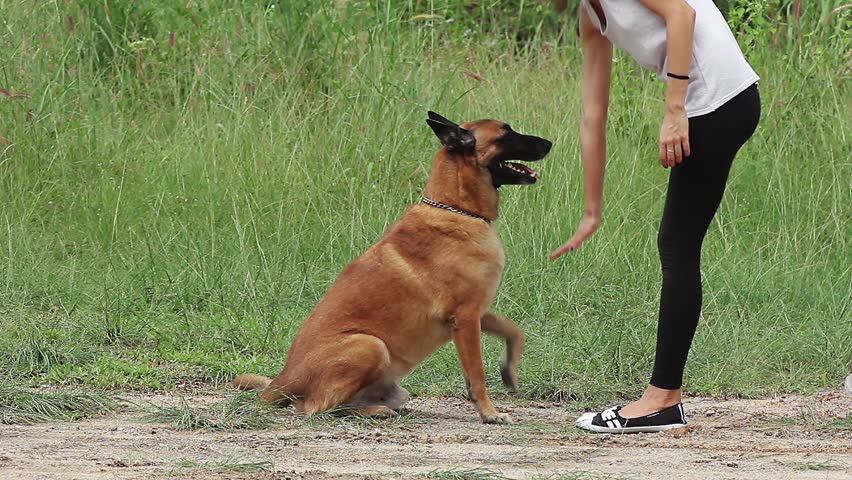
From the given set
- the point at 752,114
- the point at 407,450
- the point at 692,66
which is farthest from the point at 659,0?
the point at 407,450

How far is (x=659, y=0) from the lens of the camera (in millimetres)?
3973

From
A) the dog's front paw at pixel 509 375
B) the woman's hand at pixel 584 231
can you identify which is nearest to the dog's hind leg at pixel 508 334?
the dog's front paw at pixel 509 375

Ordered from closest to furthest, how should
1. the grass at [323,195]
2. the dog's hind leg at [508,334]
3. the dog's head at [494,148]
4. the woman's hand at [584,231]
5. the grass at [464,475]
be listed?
the grass at [464,475], the woman's hand at [584,231], the dog's head at [494,148], the dog's hind leg at [508,334], the grass at [323,195]

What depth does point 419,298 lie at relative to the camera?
460 cm

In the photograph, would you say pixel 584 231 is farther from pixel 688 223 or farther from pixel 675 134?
pixel 675 134

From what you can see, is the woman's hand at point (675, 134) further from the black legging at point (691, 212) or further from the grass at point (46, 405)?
the grass at point (46, 405)

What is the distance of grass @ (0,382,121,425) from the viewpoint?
14.9 feet

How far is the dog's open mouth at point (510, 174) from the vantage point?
4.76 meters

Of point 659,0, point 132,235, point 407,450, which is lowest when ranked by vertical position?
point 132,235

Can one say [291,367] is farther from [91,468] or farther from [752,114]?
[752,114]

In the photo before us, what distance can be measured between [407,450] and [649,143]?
5.01m

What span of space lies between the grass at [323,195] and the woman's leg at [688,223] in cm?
73

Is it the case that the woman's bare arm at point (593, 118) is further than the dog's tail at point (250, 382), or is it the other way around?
the dog's tail at point (250, 382)

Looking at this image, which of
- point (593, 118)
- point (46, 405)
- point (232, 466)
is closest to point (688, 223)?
point (593, 118)
